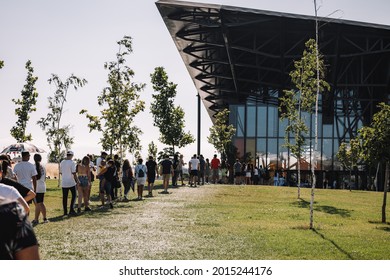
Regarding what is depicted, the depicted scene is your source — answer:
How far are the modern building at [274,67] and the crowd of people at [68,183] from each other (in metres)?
4.26

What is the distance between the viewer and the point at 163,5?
3291 cm

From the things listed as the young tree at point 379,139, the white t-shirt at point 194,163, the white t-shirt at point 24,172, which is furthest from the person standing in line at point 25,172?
the white t-shirt at point 194,163

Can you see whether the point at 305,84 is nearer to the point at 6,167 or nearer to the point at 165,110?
the point at 6,167

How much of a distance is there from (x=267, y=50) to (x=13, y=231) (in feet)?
135

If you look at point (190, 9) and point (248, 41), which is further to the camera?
point (248, 41)

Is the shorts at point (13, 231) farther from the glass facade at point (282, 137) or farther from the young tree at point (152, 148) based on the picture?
the young tree at point (152, 148)

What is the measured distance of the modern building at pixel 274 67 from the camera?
35562 millimetres

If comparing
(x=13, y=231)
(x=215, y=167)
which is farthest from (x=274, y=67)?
(x=13, y=231)

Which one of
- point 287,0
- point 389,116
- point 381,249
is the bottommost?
point 381,249

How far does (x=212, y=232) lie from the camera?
12750 millimetres

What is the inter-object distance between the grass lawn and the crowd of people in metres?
0.65
